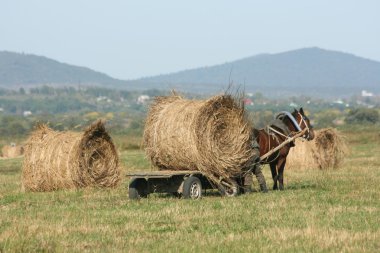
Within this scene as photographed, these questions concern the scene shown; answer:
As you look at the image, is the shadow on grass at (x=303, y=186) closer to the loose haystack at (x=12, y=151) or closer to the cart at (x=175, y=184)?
the cart at (x=175, y=184)

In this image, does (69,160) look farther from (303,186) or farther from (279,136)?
(303,186)

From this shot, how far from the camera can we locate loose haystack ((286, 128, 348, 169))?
100ft

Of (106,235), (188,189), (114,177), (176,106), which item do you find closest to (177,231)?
(106,235)

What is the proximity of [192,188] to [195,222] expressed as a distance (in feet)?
13.0

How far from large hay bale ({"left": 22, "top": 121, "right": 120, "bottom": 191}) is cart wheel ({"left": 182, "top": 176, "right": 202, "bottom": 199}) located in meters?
4.34

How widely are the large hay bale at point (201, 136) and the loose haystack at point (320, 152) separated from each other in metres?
11.8

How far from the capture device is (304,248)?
11047 mm

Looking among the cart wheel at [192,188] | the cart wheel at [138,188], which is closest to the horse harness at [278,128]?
the cart wheel at [192,188]

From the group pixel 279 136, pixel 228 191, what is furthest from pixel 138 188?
pixel 279 136

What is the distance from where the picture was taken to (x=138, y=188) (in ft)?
60.1

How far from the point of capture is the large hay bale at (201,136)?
1769 centimetres

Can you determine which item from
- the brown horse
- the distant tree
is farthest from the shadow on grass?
the distant tree

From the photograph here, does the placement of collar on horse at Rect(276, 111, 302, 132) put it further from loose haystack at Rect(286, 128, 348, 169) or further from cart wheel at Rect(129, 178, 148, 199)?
loose haystack at Rect(286, 128, 348, 169)

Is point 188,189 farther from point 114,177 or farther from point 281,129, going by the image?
point 114,177
